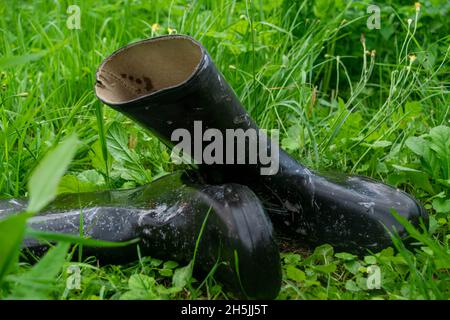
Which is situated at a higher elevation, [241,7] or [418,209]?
[241,7]

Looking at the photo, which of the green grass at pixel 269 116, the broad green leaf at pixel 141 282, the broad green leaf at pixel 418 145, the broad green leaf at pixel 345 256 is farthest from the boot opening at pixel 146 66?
the broad green leaf at pixel 418 145

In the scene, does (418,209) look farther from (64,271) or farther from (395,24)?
(395,24)

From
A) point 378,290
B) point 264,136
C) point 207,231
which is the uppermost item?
point 264,136

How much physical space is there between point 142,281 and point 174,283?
78 mm

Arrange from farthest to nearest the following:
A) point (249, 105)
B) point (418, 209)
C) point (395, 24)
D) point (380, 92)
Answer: point (395, 24), point (380, 92), point (249, 105), point (418, 209)

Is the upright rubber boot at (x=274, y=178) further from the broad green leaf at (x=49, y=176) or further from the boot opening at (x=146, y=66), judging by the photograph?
the broad green leaf at (x=49, y=176)

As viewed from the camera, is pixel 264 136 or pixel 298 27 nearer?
pixel 264 136

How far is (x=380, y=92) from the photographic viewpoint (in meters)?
2.51

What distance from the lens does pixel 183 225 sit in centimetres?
149

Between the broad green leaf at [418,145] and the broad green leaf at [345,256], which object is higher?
the broad green leaf at [418,145]

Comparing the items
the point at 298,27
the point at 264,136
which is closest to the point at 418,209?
the point at 264,136

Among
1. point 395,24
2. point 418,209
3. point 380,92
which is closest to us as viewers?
point 418,209

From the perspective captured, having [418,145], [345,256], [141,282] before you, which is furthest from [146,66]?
[418,145]

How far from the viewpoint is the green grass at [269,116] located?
1.44m
